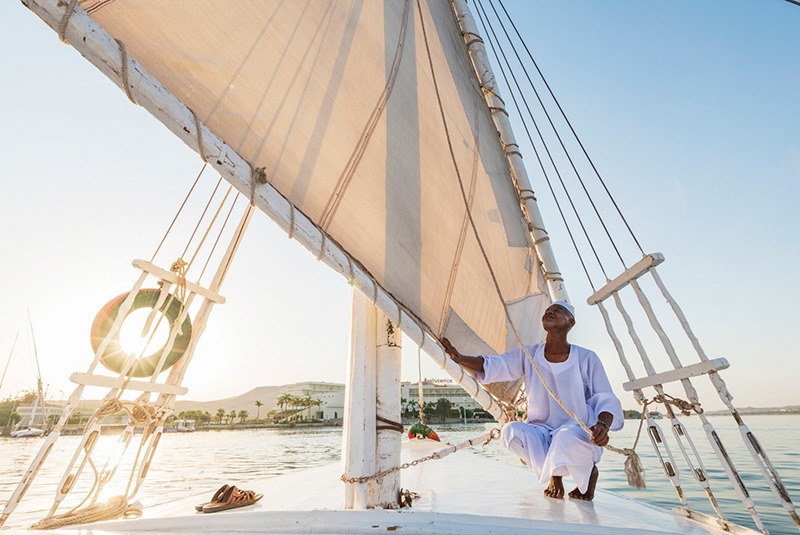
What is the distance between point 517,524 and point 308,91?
210cm

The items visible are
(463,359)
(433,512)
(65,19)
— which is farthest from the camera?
(463,359)

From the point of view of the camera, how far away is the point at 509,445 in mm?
2734

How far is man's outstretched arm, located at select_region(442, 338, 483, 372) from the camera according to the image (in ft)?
9.60

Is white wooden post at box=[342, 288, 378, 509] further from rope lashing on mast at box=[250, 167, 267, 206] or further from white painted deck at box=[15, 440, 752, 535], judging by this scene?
rope lashing on mast at box=[250, 167, 267, 206]

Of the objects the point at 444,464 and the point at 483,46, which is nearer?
the point at 483,46

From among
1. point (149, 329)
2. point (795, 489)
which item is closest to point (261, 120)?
point (149, 329)

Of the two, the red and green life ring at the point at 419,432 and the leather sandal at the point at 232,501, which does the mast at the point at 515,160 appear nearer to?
the leather sandal at the point at 232,501

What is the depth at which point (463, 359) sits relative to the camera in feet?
9.71

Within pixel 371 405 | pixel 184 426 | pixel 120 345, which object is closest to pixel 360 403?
pixel 371 405

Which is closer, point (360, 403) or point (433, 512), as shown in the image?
point (433, 512)

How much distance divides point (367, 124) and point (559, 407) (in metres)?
2.14

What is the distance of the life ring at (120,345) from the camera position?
2.86 m

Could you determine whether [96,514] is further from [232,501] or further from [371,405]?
[371,405]

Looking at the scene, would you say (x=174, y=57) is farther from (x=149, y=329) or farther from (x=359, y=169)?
(x=149, y=329)
